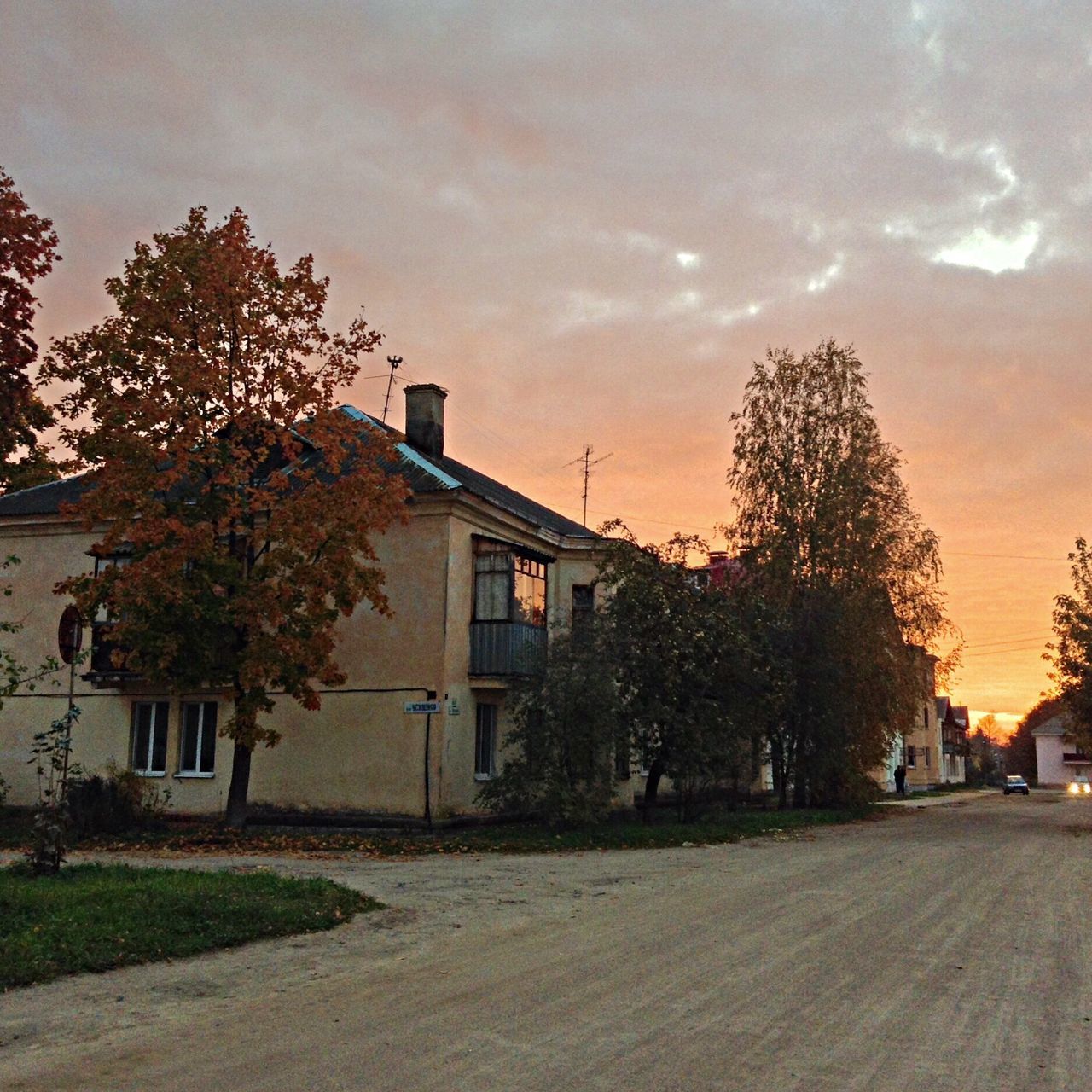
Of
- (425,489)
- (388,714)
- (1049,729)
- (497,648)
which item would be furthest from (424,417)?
(1049,729)

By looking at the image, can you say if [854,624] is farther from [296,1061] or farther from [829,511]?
[296,1061]

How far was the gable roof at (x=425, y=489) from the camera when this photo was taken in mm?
23547

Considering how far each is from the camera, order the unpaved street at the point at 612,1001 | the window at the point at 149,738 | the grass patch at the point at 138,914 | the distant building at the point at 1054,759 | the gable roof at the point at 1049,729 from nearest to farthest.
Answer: the unpaved street at the point at 612,1001
the grass patch at the point at 138,914
the window at the point at 149,738
the distant building at the point at 1054,759
the gable roof at the point at 1049,729

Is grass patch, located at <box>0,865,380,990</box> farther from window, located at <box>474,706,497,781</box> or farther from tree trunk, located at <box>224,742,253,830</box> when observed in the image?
window, located at <box>474,706,497,781</box>

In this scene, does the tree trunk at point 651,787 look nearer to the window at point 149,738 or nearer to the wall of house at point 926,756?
the window at point 149,738

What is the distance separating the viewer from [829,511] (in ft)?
103

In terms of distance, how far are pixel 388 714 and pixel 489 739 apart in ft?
9.66

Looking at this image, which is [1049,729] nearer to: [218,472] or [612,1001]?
[218,472]

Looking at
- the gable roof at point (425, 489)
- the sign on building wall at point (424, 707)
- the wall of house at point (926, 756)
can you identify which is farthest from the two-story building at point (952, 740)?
the sign on building wall at point (424, 707)

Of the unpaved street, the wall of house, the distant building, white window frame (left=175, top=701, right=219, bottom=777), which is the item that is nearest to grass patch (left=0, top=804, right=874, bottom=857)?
white window frame (left=175, top=701, right=219, bottom=777)

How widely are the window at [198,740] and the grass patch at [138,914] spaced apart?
39.2ft

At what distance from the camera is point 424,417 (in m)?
27.6

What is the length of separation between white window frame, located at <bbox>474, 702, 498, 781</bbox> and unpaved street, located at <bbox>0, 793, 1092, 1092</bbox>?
1108 cm

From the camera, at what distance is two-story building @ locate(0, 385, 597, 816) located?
74.7 ft
